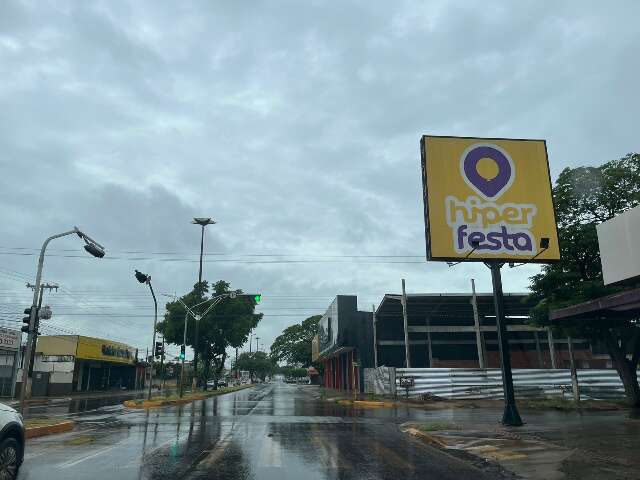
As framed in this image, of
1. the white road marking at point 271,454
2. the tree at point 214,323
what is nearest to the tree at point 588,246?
the white road marking at point 271,454

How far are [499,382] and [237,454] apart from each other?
85.4ft

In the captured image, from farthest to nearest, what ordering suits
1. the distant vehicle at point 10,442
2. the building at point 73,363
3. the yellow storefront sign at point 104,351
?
the yellow storefront sign at point 104,351, the building at point 73,363, the distant vehicle at point 10,442

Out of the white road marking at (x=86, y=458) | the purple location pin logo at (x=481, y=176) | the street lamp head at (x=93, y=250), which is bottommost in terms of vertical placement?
the white road marking at (x=86, y=458)

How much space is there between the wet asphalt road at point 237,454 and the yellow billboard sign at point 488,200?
7333 millimetres

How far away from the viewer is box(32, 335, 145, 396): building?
54.6 meters

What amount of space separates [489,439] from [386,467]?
4.97 m

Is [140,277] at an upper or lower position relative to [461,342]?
upper

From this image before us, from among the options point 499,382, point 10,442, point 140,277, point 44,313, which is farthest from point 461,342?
point 10,442

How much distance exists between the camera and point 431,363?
4788cm

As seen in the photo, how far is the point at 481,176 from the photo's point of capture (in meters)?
20.3

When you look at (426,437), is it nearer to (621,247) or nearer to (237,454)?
(237,454)

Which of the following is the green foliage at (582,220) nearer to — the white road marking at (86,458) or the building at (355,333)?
the white road marking at (86,458)

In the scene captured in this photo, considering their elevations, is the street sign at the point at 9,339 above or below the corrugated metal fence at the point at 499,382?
above

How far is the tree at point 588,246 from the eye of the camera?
23.7 metres
